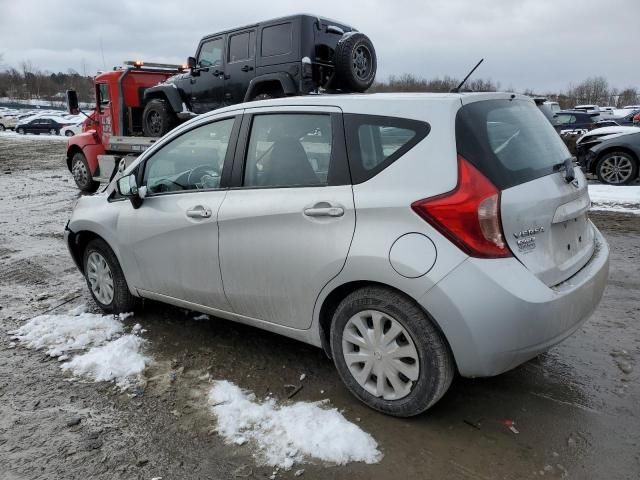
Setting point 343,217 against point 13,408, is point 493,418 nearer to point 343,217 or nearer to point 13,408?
point 343,217

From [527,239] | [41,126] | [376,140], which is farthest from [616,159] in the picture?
[41,126]

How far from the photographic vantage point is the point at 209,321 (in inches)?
172

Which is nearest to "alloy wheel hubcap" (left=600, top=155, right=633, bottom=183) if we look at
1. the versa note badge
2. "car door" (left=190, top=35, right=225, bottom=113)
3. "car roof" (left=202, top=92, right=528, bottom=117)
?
"car door" (left=190, top=35, right=225, bottom=113)

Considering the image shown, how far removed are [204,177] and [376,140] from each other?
134cm

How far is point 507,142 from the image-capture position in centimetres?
283

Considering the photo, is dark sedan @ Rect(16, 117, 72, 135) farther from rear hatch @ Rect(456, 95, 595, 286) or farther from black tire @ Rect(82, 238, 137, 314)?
rear hatch @ Rect(456, 95, 595, 286)

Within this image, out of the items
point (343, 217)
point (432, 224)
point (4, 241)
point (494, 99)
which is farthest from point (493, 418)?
point (4, 241)

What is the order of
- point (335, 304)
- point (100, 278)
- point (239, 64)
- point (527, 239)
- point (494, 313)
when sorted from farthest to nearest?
point (239, 64) → point (100, 278) → point (335, 304) → point (527, 239) → point (494, 313)

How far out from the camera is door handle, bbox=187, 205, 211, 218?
346 cm

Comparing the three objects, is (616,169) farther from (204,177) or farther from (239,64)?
(204,177)

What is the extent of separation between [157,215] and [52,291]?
2111 mm

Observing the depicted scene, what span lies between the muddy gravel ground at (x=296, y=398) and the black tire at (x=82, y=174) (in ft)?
28.5

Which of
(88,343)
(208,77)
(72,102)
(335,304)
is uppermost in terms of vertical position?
(208,77)

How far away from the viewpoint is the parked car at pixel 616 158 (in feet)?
35.6
